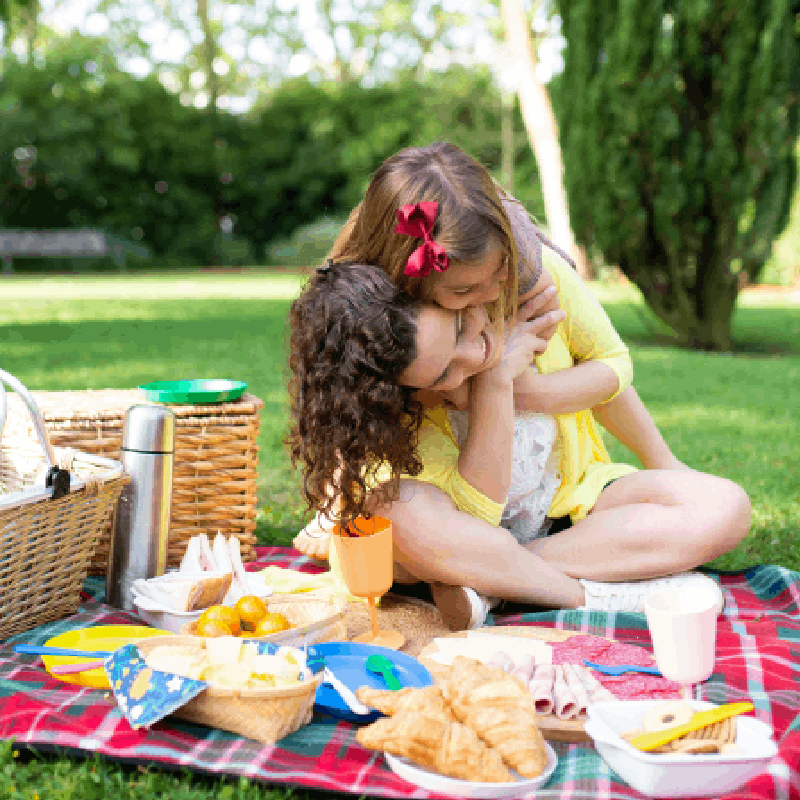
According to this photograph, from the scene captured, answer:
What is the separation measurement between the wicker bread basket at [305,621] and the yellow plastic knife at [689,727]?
2.50 ft

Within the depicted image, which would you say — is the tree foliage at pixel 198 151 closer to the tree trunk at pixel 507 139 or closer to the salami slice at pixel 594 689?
the tree trunk at pixel 507 139

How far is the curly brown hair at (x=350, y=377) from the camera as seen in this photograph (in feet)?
6.63

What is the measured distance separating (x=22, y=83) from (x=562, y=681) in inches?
817

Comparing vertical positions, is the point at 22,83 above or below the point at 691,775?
above

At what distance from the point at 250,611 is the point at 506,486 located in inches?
26.0

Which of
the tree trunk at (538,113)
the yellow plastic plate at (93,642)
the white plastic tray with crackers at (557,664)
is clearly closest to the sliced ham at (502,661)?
the white plastic tray with crackers at (557,664)

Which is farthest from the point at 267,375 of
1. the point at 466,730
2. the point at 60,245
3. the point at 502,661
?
the point at 60,245

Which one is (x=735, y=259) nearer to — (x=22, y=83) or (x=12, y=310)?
(x=12, y=310)

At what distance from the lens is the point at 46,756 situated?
1679 millimetres

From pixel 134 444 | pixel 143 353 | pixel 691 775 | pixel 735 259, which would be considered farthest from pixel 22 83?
pixel 691 775

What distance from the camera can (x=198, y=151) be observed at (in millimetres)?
20781

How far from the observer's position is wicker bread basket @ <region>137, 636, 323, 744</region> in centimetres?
166

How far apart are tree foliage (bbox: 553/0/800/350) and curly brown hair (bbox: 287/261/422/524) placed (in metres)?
5.76

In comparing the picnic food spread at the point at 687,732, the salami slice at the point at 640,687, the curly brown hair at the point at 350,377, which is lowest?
the salami slice at the point at 640,687
